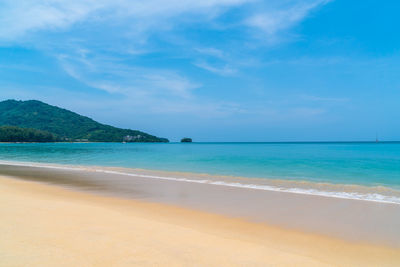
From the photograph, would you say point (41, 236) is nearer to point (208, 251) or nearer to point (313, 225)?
point (208, 251)

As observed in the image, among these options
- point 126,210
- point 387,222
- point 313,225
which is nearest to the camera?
point 313,225

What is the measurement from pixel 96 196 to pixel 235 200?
4.95 m

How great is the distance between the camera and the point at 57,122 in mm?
161000

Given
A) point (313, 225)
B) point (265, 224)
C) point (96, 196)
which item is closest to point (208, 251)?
point (265, 224)

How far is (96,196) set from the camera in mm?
8555

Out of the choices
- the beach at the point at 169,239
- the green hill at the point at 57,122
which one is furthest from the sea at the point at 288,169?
the green hill at the point at 57,122

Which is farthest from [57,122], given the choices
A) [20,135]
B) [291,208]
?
[291,208]

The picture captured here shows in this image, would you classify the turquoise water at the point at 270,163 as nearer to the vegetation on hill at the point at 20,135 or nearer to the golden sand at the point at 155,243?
the golden sand at the point at 155,243

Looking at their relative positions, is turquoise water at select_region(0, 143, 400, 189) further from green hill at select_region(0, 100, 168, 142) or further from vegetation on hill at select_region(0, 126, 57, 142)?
green hill at select_region(0, 100, 168, 142)

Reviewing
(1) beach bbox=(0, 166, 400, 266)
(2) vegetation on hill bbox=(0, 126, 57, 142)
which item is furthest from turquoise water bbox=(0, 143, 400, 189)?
(2) vegetation on hill bbox=(0, 126, 57, 142)

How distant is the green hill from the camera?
490ft

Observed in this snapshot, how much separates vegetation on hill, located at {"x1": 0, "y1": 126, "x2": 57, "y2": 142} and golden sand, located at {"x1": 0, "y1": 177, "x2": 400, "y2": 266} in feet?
433

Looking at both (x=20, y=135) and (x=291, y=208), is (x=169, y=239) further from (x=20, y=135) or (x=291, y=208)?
(x=20, y=135)

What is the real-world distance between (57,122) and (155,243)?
18405 centimetres
